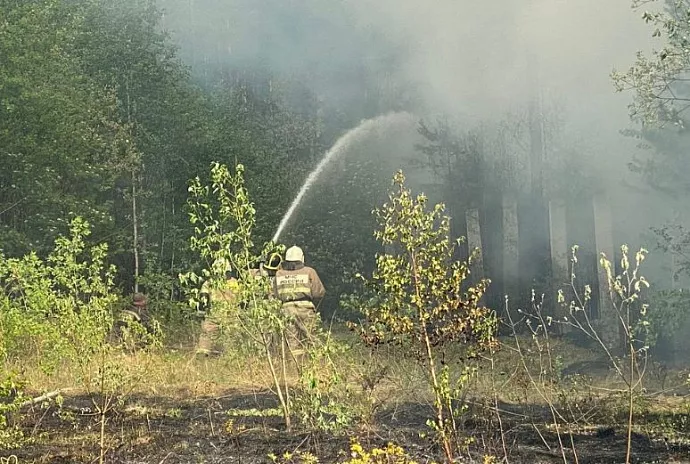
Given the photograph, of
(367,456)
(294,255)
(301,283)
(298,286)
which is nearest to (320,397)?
(367,456)

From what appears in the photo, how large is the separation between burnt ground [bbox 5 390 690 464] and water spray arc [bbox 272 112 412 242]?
59.9ft

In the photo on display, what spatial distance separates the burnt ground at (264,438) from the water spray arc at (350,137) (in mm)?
18251

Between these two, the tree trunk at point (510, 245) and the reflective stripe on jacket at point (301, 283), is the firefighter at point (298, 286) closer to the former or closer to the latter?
the reflective stripe on jacket at point (301, 283)

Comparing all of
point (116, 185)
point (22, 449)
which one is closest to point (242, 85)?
point (116, 185)

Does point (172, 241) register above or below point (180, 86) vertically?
below

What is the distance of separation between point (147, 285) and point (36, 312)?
14.3 m

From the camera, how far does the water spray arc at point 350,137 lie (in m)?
27.5

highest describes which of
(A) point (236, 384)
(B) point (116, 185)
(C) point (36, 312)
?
(B) point (116, 185)

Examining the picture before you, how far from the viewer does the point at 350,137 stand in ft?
105

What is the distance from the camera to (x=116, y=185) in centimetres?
2669

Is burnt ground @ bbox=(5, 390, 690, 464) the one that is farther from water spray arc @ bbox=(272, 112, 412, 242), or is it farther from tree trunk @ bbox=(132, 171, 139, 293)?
water spray arc @ bbox=(272, 112, 412, 242)

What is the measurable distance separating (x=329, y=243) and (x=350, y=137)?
26.6 feet

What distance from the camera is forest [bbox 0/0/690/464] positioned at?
5844 millimetres

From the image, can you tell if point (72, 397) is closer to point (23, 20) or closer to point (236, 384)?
point (236, 384)
